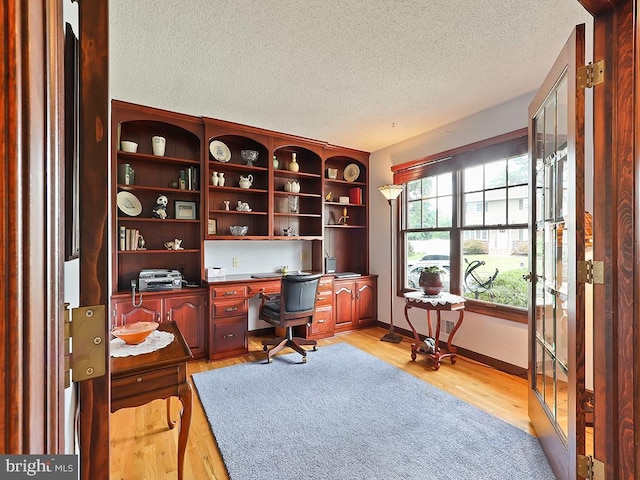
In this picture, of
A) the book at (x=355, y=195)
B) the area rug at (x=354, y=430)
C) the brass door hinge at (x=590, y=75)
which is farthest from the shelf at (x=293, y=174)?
the brass door hinge at (x=590, y=75)

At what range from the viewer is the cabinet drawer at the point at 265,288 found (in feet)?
11.6

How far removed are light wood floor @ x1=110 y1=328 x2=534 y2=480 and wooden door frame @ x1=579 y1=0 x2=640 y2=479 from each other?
111cm

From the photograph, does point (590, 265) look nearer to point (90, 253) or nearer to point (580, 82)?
point (580, 82)

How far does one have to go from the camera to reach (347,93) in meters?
2.82

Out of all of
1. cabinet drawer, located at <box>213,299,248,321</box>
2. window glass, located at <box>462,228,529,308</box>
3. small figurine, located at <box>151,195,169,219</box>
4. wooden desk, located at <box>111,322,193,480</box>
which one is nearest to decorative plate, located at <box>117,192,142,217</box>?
small figurine, located at <box>151,195,169,219</box>

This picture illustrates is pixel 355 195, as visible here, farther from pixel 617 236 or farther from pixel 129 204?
pixel 617 236

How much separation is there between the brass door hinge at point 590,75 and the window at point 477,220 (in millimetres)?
1551

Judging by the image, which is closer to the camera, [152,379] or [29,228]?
[29,228]

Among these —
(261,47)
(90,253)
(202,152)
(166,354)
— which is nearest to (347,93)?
(261,47)

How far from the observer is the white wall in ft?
9.57

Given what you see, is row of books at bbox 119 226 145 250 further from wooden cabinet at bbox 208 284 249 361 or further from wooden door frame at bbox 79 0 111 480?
wooden door frame at bbox 79 0 111 480

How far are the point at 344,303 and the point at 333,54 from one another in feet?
9.97

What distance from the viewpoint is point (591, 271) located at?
126 cm

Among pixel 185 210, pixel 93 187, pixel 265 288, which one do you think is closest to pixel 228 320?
pixel 265 288
